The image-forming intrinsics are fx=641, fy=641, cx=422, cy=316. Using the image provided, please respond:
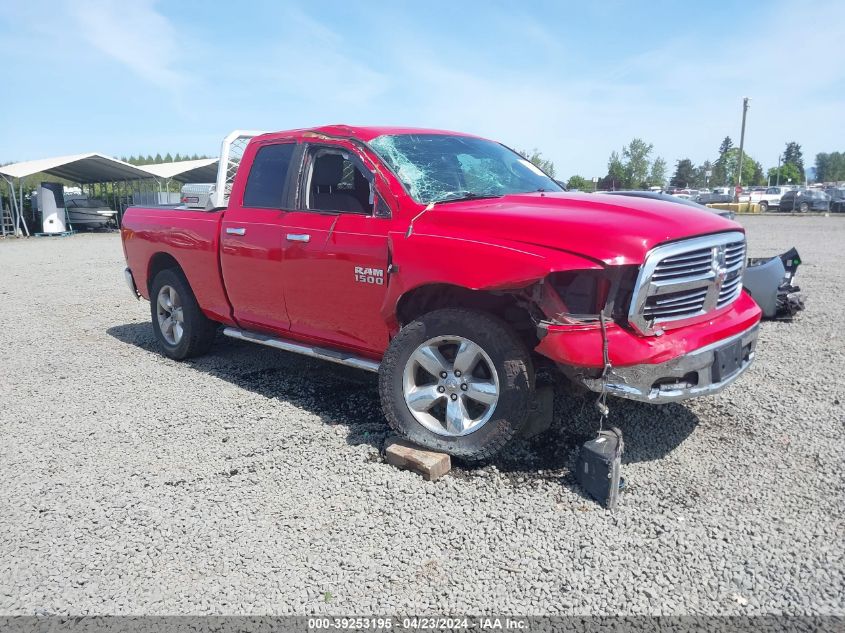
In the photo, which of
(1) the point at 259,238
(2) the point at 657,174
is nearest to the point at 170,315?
(1) the point at 259,238

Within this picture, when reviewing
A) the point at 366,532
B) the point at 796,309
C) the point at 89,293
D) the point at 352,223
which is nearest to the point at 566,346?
the point at 366,532

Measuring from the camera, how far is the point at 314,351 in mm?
4695

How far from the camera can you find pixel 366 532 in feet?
10.3

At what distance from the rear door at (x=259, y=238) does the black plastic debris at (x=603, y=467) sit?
253 cm

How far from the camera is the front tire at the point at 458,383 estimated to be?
11.5 feet

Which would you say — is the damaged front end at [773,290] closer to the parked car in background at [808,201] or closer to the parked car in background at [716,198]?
the parked car in background at [808,201]

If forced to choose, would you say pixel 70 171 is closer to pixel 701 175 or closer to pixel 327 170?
pixel 327 170

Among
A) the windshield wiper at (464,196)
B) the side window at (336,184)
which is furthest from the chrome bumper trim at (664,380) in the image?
the side window at (336,184)

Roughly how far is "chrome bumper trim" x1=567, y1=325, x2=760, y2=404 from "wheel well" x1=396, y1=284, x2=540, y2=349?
0.55 meters

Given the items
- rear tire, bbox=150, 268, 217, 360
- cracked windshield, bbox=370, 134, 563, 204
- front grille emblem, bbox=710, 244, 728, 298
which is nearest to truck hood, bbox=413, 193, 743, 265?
front grille emblem, bbox=710, 244, 728, 298

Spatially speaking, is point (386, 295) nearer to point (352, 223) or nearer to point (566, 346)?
point (352, 223)

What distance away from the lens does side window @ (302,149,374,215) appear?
4.47 metres

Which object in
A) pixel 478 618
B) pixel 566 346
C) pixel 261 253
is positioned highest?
pixel 261 253

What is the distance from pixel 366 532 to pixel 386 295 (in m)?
1.48
